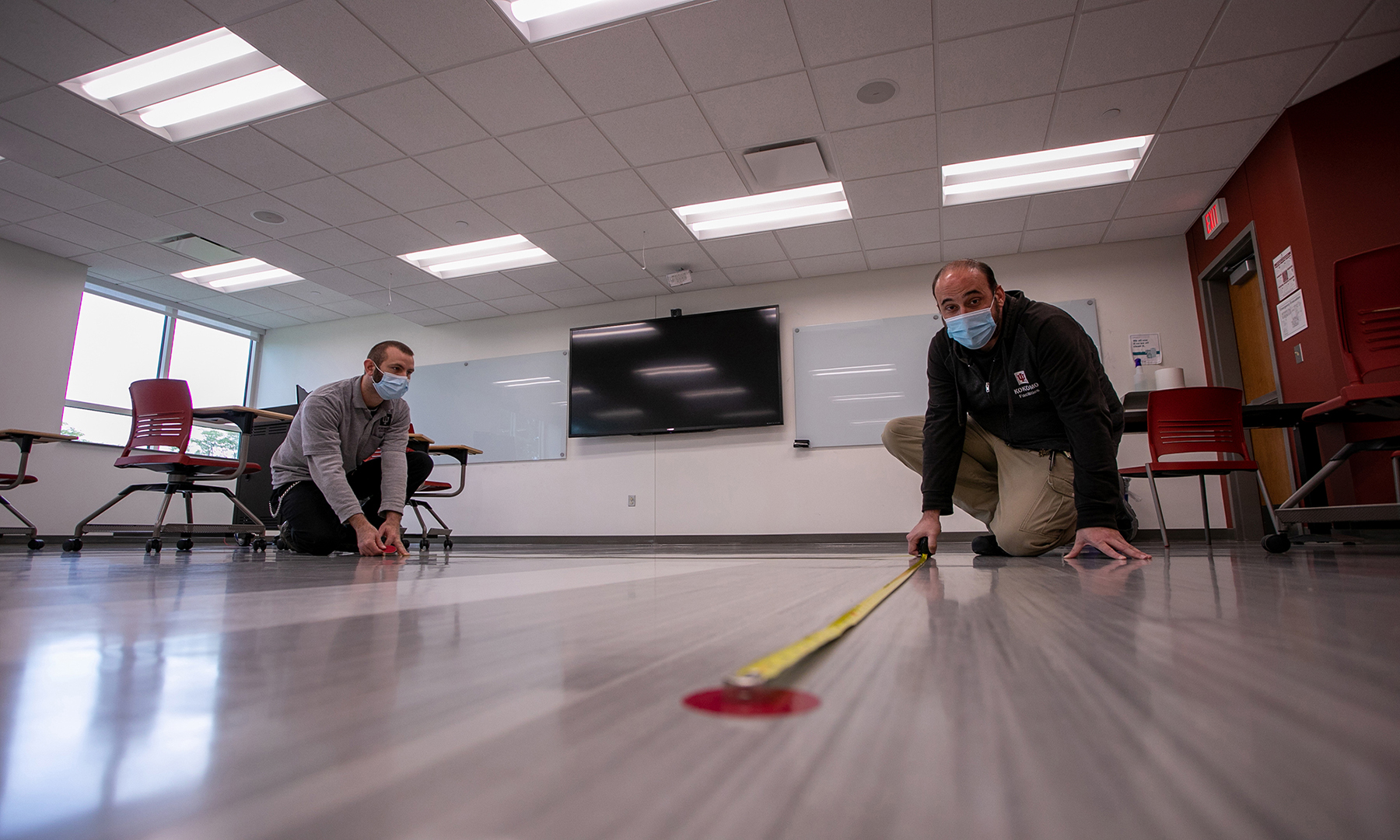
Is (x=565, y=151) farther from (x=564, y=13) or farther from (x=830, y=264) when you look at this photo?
(x=830, y=264)

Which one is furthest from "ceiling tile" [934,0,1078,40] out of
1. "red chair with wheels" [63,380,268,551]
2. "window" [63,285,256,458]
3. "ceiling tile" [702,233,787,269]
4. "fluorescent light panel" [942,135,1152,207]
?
"window" [63,285,256,458]

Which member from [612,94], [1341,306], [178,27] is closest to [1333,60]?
[1341,306]

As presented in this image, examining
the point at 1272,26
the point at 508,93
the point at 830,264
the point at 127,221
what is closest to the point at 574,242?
the point at 508,93

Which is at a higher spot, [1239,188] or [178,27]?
[178,27]

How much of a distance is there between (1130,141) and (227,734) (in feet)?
15.5

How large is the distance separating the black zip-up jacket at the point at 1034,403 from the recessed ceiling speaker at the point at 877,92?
1857 millimetres

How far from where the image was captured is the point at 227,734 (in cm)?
16

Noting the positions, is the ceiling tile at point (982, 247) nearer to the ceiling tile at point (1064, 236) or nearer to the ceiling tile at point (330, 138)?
the ceiling tile at point (1064, 236)

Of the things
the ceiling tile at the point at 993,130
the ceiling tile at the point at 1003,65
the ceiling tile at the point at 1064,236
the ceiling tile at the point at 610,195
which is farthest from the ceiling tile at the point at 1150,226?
the ceiling tile at the point at 610,195

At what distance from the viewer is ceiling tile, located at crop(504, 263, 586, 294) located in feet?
17.7

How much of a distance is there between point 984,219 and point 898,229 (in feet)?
1.81

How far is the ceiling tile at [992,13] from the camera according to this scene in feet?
8.83

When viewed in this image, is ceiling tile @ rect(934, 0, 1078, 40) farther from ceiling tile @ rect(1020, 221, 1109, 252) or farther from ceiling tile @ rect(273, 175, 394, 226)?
ceiling tile @ rect(273, 175, 394, 226)

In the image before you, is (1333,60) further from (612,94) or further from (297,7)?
(297,7)
